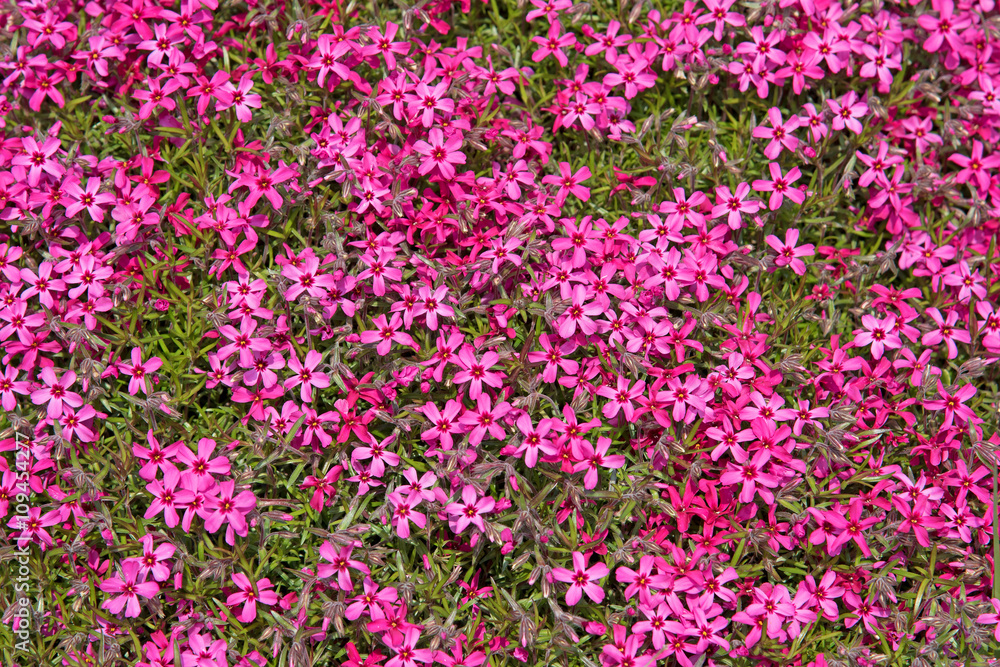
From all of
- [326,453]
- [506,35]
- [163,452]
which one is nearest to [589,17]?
[506,35]

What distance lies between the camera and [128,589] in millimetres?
3303

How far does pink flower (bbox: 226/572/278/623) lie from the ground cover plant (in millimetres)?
15

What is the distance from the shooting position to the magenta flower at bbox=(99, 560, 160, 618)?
128 inches

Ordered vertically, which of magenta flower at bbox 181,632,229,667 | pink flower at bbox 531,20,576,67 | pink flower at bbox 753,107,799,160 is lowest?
magenta flower at bbox 181,632,229,667

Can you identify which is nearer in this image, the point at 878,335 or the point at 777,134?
the point at 878,335

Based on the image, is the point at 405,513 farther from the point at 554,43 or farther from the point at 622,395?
the point at 554,43

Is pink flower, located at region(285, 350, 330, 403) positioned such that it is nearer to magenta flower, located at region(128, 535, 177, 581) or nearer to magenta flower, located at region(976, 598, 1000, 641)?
magenta flower, located at region(128, 535, 177, 581)

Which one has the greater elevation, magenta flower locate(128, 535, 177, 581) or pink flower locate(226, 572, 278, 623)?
magenta flower locate(128, 535, 177, 581)

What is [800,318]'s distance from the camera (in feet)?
12.5

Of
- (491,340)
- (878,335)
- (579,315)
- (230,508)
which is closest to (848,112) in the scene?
(878,335)

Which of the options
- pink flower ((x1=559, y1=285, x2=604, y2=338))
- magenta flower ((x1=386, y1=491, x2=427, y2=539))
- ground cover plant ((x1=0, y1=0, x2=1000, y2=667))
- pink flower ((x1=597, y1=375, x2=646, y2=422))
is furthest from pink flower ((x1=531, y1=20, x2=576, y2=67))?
magenta flower ((x1=386, y1=491, x2=427, y2=539))

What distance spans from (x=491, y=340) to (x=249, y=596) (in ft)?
5.06

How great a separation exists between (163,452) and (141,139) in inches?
65.6

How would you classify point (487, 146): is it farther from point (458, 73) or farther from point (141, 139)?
point (141, 139)
